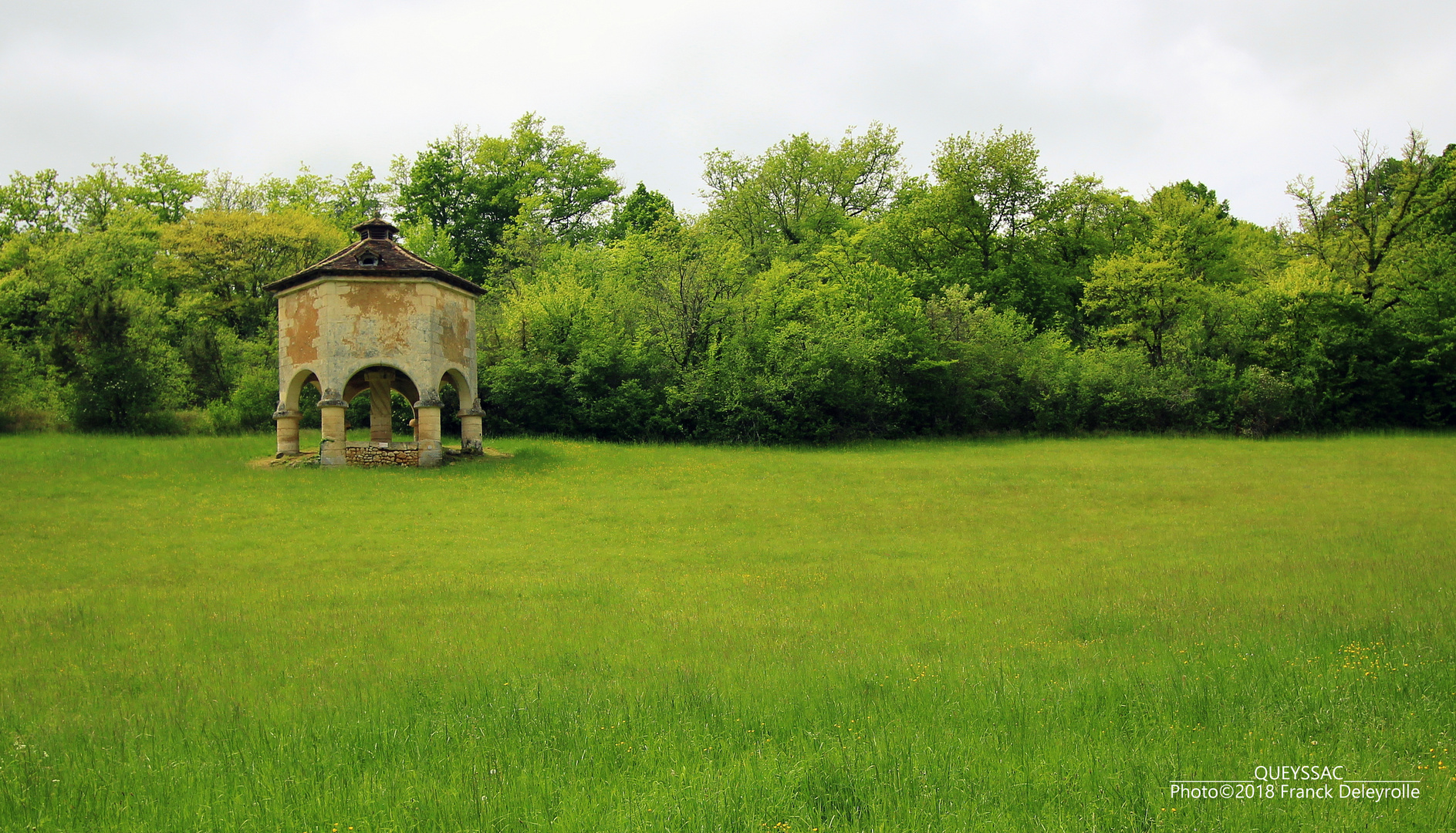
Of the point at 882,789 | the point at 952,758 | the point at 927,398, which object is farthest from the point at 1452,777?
the point at 927,398

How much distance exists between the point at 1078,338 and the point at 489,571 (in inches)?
1776

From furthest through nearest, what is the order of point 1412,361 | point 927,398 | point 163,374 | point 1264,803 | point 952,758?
point 927,398, point 1412,361, point 163,374, point 952,758, point 1264,803

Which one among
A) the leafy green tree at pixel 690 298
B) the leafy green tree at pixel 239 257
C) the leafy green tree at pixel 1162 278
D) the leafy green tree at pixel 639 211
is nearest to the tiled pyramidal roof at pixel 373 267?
the leafy green tree at pixel 690 298

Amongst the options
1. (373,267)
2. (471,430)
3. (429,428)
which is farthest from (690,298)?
(373,267)

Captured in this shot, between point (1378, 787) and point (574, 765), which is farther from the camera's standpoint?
point (574, 765)

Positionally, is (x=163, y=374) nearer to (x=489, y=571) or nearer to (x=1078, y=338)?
(x=489, y=571)

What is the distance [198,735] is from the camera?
6348 mm

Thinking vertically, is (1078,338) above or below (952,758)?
above

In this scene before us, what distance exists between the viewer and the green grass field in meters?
5.00

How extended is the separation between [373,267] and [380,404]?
7632mm

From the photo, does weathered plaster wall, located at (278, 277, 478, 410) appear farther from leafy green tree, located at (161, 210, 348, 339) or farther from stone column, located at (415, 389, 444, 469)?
leafy green tree, located at (161, 210, 348, 339)

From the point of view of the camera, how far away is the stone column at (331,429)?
27688 millimetres

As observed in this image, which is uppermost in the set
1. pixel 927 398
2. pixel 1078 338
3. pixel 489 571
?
pixel 1078 338

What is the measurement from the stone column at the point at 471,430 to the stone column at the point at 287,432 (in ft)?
18.7
